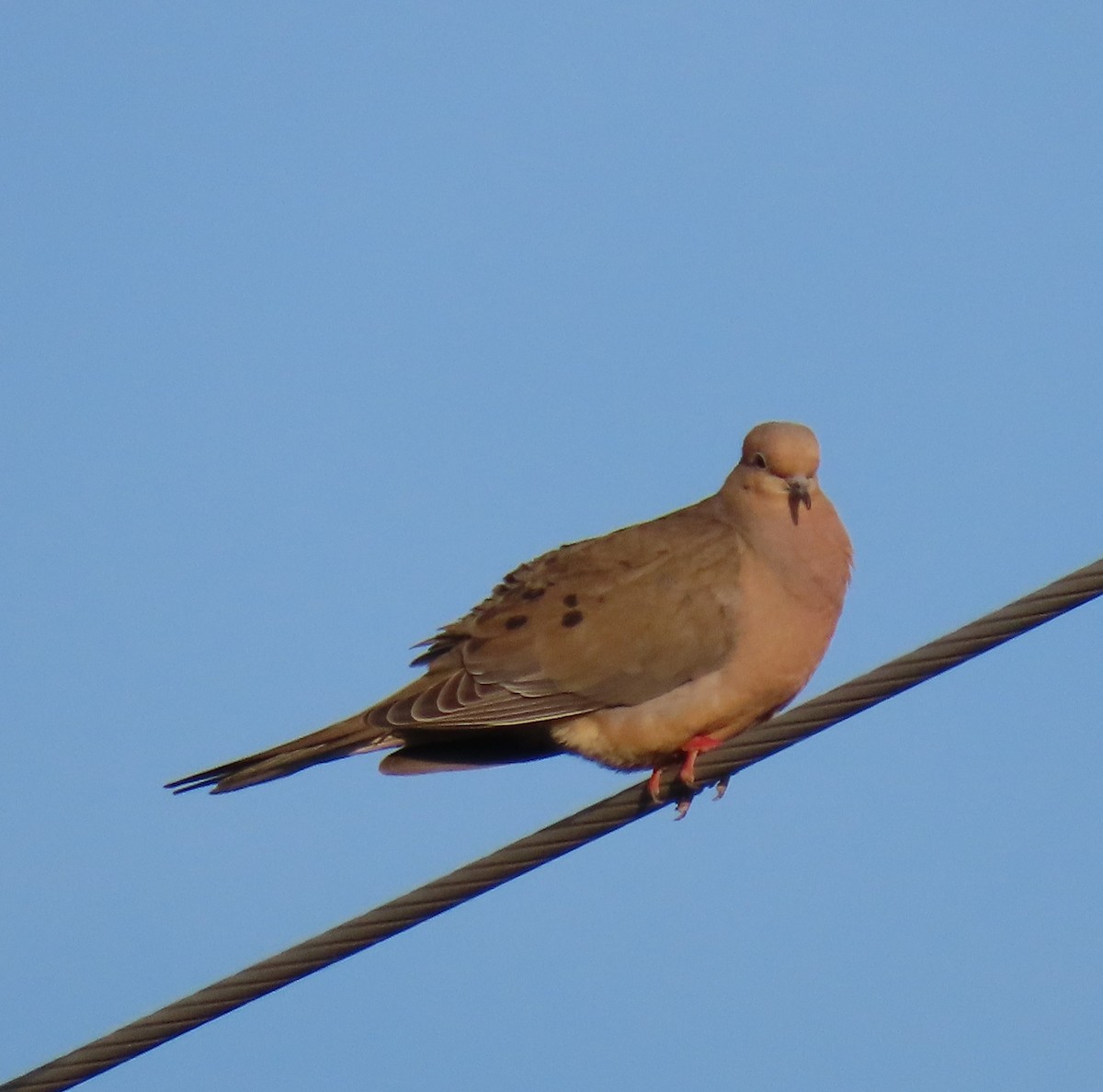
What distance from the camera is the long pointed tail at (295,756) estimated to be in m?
5.53

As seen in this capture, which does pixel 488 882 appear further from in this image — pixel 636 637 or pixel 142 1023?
pixel 636 637

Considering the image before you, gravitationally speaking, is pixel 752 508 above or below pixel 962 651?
above

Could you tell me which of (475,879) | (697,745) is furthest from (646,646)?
(475,879)

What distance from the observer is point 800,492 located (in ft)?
20.9

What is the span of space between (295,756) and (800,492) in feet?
5.73

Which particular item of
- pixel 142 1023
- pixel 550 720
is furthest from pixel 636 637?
pixel 142 1023

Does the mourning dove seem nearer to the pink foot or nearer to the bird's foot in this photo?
the bird's foot

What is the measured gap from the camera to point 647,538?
6.52 metres

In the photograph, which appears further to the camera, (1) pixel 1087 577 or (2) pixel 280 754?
(2) pixel 280 754

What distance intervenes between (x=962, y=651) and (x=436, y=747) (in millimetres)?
2330

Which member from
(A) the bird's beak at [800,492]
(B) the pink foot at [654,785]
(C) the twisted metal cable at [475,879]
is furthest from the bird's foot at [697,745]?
(C) the twisted metal cable at [475,879]

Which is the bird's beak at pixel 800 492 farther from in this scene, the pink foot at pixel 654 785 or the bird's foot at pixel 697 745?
the pink foot at pixel 654 785

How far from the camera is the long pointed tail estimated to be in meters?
5.53

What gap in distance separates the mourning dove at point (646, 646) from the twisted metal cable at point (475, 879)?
1.39 m
